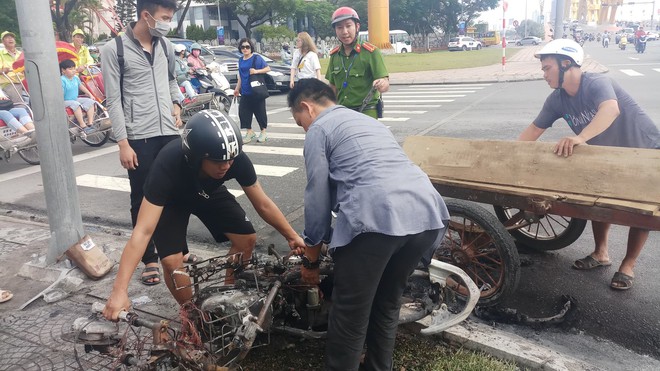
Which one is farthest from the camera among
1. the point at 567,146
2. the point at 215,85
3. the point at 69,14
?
the point at 69,14

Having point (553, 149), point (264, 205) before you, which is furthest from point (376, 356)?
point (553, 149)

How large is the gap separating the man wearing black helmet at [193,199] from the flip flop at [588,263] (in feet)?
7.91

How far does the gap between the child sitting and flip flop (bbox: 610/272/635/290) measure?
28.2 ft

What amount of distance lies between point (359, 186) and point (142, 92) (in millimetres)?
2457

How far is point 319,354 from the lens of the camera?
3100mm

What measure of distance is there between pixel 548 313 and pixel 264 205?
2.04m

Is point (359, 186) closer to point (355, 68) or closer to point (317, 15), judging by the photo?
point (355, 68)

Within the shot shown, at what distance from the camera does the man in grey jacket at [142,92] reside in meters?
3.96

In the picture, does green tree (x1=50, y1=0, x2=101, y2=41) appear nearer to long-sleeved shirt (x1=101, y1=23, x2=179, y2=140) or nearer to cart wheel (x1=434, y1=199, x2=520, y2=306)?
long-sleeved shirt (x1=101, y1=23, x2=179, y2=140)

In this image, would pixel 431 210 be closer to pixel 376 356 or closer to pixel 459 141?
pixel 376 356

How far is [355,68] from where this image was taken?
5.14 metres

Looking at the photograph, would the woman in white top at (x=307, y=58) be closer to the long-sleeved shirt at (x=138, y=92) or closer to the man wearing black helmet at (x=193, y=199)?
the long-sleeved shirt at (x=138, y=92)

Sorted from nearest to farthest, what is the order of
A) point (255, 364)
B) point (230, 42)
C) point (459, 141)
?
1. point (255, 364)
2. point (459, 141)
3. point (230, 42)

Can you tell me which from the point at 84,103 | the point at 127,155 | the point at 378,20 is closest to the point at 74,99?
the point at 84,103
